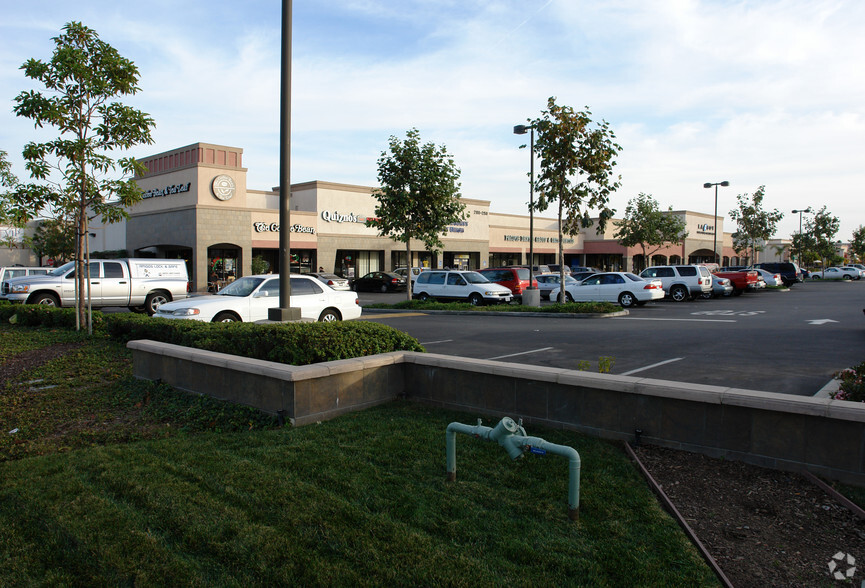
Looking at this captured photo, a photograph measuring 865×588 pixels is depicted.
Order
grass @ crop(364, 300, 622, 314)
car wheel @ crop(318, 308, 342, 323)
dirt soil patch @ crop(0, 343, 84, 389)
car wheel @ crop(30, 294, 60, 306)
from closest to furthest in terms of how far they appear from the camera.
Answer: dirt soil patch @ crop(0, 343, 84, 389) → car wheel @ crop(318, 308, 342, 323) → car wheel @ crop(30, 294, 60, 306) → grass @ crop(364, 300, 622, 314)

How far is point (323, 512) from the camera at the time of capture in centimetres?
404

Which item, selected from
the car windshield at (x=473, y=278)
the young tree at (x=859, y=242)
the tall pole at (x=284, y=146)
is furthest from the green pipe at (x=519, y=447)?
the young tree at (x=859, y=242)

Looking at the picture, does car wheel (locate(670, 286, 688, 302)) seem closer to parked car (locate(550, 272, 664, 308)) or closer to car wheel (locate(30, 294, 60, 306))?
parked car (locate(550, 272, 664, 308))

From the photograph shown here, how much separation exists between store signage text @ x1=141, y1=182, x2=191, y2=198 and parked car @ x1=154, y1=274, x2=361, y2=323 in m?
25.9

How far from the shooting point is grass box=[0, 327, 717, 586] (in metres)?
3.35

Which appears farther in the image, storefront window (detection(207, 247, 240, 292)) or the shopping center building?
storefront window (detection(207, 247, 240, 292))

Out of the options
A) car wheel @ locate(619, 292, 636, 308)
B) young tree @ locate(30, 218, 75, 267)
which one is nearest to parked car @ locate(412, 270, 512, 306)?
car wheel @ locate(619, 292, 636, 308)

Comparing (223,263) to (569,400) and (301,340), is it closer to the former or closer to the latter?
(301,340)

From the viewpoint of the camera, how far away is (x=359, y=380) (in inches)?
265

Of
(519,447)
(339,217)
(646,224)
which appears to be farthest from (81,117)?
(646,224)

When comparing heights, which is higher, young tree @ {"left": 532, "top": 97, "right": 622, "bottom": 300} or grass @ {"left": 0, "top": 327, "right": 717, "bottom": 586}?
young tree @ {"left": 532, "top": 97, "right": 622, "bottom": 300}

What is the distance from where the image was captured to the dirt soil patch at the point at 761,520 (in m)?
3.43

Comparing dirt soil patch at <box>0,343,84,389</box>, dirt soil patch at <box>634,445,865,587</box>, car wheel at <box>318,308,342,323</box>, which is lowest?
dirt soil patch at <box>634,445,865,587</box>

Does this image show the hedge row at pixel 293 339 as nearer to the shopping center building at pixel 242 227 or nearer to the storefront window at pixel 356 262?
the shopping center building at pixel 242 227
